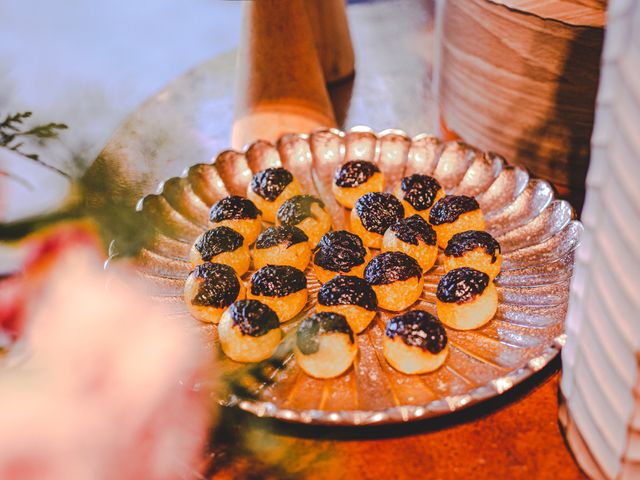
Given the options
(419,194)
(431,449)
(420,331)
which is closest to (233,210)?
(419,194)

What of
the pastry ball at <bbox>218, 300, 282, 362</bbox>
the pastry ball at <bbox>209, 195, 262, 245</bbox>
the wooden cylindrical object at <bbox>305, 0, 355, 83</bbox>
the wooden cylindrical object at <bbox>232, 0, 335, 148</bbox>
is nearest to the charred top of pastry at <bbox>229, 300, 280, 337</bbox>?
the pastry ball at <bbox>218, 300, 282, 362</bbox>

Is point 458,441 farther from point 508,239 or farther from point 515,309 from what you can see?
point 508,239

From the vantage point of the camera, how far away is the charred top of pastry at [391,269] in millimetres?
989

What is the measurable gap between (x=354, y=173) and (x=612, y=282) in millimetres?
667

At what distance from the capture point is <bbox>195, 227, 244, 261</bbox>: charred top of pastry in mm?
1071

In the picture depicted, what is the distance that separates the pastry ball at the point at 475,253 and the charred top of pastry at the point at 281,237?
0.80 ft

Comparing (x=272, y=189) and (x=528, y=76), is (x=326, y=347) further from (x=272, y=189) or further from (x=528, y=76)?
(x=528, y=76)

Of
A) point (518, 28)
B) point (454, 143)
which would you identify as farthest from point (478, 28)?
point (454, 143)

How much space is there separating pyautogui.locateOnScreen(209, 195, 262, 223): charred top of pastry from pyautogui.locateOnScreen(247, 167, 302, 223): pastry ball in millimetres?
37

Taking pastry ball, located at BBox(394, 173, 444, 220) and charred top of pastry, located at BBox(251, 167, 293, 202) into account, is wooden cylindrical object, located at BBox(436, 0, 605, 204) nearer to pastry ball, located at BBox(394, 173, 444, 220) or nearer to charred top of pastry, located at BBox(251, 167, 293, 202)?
pastry ball, located at BBox(394, 173, 444, 220)

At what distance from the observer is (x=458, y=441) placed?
846mm

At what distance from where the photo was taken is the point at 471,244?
3.40 ft

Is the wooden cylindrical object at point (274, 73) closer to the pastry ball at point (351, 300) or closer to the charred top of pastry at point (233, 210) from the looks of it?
the charred top of pastry at point (233, 210)

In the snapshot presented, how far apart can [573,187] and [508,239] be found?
0.25 metres
